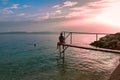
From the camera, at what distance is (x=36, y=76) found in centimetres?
1856

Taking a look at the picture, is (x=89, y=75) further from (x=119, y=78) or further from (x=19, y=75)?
(x=19, y=75)

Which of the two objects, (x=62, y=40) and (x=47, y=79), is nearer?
(x=47, y=79)

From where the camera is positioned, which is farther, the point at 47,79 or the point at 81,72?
the point at 81,72


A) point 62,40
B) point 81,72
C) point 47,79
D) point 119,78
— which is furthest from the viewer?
point 62,40

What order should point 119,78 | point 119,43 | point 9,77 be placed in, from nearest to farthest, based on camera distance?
point 119,78
point 9,77
point 119,43

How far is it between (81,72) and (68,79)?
3.14m

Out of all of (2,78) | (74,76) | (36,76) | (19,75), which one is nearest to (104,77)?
(74,76)

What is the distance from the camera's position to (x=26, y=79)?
17.4 metres

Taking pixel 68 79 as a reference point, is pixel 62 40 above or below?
above

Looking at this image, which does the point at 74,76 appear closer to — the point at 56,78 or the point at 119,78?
the point at 56,78

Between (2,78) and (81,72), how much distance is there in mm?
9081

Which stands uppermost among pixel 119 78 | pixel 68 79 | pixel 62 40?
pixel 62 40

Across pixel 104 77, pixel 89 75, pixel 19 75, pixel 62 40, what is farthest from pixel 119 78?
pixel 62 40

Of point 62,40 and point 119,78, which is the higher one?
point 62,40
